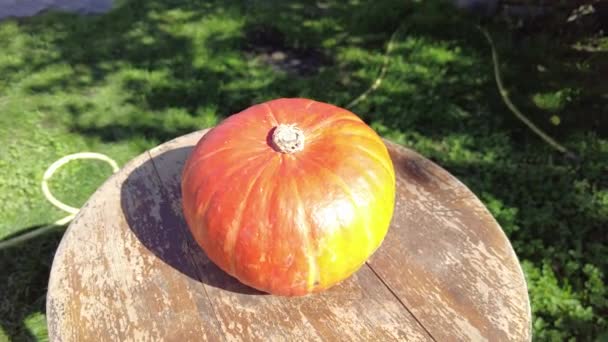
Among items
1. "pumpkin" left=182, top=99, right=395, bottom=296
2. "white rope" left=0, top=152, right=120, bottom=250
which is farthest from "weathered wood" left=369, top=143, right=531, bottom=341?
"white rope" left=0, top=152, right=120, bottom=250

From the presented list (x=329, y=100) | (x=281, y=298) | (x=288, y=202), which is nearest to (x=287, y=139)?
(x=288, y=202)

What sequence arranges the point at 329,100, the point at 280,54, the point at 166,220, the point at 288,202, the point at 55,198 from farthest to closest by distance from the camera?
the point at 280,54 → the point at 329,100 → the point at 55,198 → the point at 166,220 → the point at 288,202

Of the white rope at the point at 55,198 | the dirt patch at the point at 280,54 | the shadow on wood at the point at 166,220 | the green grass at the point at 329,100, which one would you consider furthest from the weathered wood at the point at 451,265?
the dirt patch at the point at 280,54

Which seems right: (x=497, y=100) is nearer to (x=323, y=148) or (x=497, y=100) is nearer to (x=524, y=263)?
(x=524, y=263)

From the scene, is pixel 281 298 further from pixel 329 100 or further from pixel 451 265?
pixel 329 100

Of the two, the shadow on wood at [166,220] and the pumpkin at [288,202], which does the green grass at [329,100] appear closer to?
the shadow on wood at [166,220]

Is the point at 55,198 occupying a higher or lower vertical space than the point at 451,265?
lower

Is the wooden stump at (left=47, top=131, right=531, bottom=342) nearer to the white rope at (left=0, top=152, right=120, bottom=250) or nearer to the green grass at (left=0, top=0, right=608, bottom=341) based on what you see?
the green grass at (left=0, top=0, right=608, bottom=341)
